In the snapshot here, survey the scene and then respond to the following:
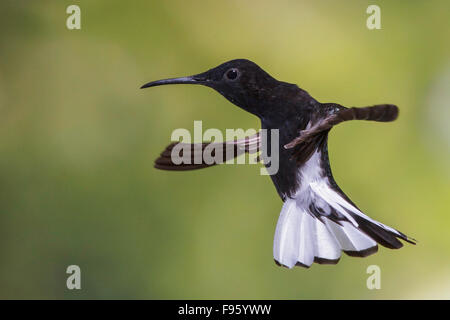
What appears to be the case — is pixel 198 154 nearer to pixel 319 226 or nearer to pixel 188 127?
pixel 319 226

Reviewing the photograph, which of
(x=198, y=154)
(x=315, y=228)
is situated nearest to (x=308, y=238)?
(x=315, y=228)

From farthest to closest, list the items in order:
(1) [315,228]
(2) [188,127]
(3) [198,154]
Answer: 1. (2) [188,127]
2. (1) [315,228]
3. (3) [198,154]

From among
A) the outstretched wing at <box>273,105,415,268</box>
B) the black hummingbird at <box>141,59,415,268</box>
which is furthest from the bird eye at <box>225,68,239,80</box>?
the outstretched wing at <box>273,105,415,268</box>

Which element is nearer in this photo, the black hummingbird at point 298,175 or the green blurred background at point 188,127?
the black hummingbird at point 298,175

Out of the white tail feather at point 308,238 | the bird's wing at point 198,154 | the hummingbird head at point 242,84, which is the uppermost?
the hummingbird head at point 242,84

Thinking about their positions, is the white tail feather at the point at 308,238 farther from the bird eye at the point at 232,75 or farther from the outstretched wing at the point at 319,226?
the bird eye at the point at 232,75

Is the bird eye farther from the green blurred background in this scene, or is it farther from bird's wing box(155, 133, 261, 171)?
the green blurred background

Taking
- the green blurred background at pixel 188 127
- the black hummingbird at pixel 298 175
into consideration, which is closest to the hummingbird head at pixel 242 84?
the black hummingbird at pixel 298 175
